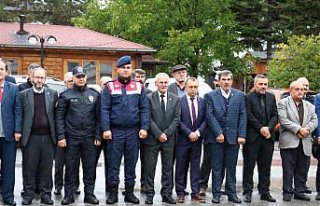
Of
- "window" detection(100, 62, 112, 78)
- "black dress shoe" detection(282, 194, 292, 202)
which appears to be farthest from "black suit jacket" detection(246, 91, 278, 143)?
"window" detection(100, 62, 112, 78)

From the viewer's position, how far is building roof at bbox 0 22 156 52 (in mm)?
27266

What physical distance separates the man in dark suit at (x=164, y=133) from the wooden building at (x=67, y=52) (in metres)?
18.1

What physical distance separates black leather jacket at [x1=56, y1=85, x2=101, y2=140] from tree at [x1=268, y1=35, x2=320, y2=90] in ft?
53.8

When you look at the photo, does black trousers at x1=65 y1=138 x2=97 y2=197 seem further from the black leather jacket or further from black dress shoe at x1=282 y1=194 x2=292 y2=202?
black dress shoe at x1=282 y1=194 x2=292 y2=202

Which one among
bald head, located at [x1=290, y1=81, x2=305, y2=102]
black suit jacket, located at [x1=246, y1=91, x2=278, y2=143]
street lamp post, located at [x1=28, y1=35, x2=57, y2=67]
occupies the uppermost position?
street lamp post, located at [x1=28, y1=35, x2=57, y2=67]

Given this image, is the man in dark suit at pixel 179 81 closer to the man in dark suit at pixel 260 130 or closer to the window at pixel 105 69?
the man in dark suit at pixel 260 130

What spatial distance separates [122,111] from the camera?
9344mm

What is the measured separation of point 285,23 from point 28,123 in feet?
99.8

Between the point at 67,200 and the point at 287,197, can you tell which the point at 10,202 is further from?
the point at 287,197

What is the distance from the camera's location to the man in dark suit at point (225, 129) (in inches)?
382

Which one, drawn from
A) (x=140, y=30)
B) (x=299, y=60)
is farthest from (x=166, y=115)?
(x=140, y=30)

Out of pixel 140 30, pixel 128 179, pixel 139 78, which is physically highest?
pixel 140 30

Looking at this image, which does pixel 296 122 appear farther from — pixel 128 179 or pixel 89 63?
pixel 89 63

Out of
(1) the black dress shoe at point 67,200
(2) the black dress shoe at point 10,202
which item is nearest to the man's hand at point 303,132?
(1) the black dress shoe at point 67,200
